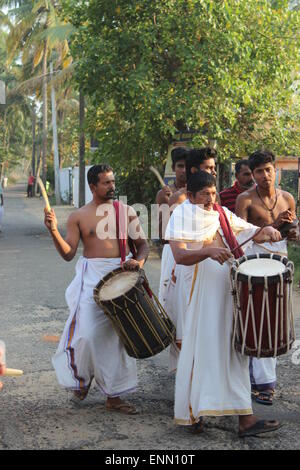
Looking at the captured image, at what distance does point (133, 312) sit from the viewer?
15.5ft

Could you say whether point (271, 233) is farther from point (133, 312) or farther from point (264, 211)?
point (133, 312)

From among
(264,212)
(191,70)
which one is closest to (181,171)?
(264,212)

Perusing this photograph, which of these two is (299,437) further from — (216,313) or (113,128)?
(113,128)

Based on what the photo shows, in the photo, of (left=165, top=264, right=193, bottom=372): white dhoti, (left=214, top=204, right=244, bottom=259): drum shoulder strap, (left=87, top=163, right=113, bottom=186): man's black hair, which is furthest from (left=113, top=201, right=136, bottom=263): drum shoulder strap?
(left=214, top=204, right=244, bottom=259): drum shoulder strap

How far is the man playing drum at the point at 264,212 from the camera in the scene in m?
5.15

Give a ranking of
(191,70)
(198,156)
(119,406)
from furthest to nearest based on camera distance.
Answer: (191,70) → (198,156) → (119,406)

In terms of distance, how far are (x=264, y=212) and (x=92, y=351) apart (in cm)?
173

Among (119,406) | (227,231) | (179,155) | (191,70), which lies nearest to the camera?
(227,231)

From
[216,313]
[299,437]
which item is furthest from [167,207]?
[299,437]

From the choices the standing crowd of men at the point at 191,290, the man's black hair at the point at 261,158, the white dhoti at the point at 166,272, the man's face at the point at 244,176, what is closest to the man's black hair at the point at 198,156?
the standing crowd of men at the point at 191,290

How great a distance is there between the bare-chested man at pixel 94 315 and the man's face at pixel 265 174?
3.38 ft

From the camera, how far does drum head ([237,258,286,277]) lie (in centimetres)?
425

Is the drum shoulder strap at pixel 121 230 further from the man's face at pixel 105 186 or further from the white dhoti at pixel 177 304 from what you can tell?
the white dhoti at pixel 177 304

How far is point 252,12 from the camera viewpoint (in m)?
13.3
